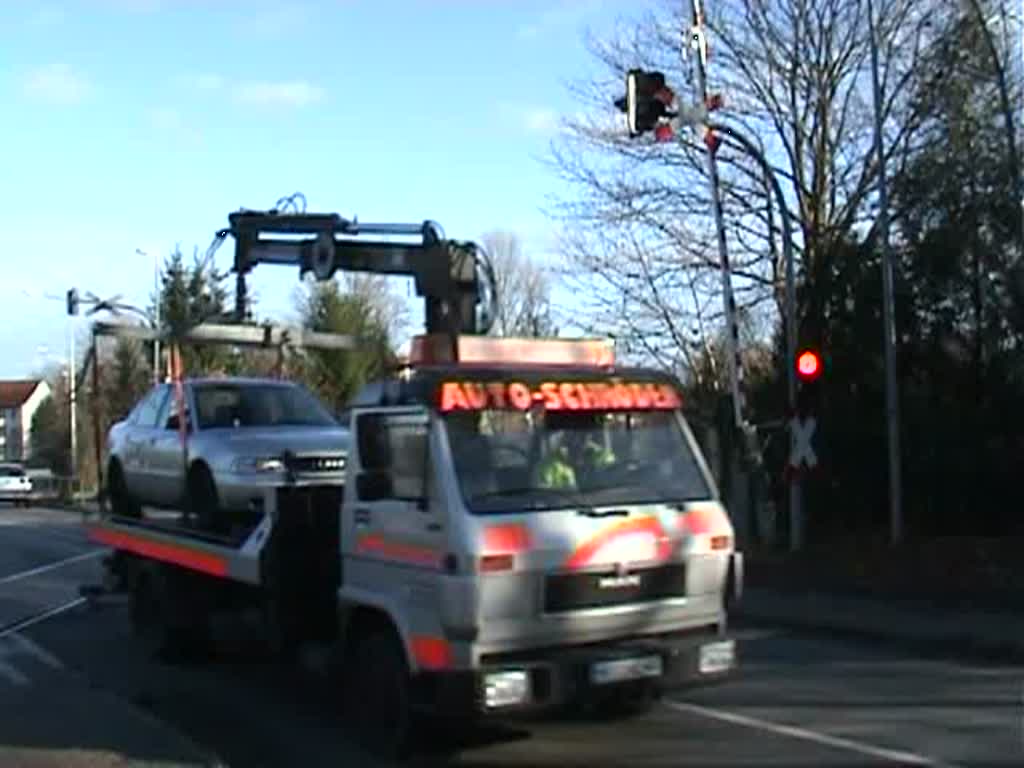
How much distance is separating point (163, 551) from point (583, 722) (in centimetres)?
456

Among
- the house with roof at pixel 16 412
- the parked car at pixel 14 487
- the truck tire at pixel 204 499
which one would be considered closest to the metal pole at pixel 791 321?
the truck tire at pixel 204 499

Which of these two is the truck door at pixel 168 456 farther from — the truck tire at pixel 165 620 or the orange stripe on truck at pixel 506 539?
the orange stripe on truck at pixel 506 539

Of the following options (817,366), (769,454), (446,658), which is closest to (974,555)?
(817,366)

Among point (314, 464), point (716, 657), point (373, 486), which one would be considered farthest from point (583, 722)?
point (314, 464)

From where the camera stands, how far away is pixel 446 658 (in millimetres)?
8609

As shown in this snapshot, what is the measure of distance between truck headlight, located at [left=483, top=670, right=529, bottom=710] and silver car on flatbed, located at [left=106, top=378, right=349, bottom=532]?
3.53 metres

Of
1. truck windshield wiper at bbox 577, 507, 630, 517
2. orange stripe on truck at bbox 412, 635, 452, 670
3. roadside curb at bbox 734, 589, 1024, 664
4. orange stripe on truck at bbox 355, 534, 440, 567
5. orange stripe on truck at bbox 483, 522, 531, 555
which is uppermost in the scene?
truck windshield wiper at bbox 577, 507, 630, 517

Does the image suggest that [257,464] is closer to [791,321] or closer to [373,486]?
[373,486]

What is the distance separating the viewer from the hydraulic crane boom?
39.0ft

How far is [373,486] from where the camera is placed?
9492mm

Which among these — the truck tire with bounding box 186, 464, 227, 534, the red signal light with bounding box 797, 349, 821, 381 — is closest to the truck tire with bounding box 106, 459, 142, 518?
the truck tire with bounding box 186, 464, 227, 534

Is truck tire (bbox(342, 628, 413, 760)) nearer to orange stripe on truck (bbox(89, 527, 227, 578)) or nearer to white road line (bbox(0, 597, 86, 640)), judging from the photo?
orange stripe on truck (bbox(89, 527, 227, 578))

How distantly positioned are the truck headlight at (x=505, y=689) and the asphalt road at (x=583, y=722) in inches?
25.3

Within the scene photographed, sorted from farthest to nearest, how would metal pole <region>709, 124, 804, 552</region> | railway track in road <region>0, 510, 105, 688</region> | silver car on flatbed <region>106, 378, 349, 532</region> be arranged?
metal pole <region>709, 124, 804, 552</region>
railway track in road <region>0, 510, 105, 688</region>
silver car on flatbed <region>106, 378, 349, 532</region>
